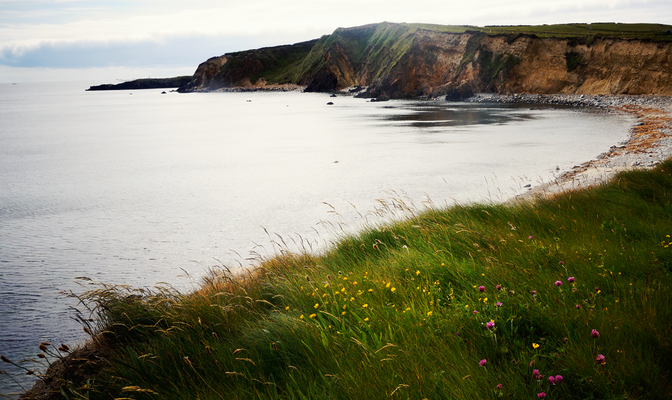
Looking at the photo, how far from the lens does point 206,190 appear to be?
58.8 ft

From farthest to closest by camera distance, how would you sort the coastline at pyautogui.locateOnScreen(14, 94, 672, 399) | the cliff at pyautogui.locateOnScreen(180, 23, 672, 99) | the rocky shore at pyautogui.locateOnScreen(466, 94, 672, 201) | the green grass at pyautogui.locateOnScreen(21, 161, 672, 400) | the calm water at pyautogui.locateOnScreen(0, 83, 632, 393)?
the cliff at pyautogui.locateOnScreen(180, 23, 672, 99), the rocky shore at pyautogui.locateOnScreen(466, 94, 672, 201), the calm water at pyautogui.locateOnScreen(0, 83, 632, 393), the coastline at pyautogui.locateOnScreen(14, 94, 672, 399), the green grass at pyautogui.locateOnScreen(21, 161, 672, 400)

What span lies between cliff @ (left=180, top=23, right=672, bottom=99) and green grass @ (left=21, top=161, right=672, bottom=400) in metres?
61.0

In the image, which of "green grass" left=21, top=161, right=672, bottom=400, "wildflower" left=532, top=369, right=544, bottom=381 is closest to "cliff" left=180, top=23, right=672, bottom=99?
"green grass" left=21, top=161, right=672, bottom=400

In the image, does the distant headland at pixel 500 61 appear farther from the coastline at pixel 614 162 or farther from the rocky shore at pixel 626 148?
the coastline at pixel 614 162

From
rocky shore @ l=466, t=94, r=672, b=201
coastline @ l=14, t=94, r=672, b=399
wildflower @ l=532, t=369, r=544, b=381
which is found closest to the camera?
wildflower @ l=532, t=369, r=544, b=381

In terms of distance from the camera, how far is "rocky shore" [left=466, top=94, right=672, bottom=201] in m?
13.6

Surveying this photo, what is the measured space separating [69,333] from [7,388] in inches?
54.8

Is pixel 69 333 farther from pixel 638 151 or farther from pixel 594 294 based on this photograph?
pixel 638 151

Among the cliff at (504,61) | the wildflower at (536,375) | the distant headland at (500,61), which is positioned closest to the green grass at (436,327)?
the wildflower at (536,375)

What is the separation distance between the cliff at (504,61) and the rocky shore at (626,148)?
4.84 metres

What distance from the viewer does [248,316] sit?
496 cm

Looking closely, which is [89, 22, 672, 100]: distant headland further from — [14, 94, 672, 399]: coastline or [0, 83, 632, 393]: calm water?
[0, 83, 632, 393]: calm water

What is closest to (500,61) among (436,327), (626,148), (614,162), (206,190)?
(626,148)

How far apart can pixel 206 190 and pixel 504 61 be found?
65.9 m
